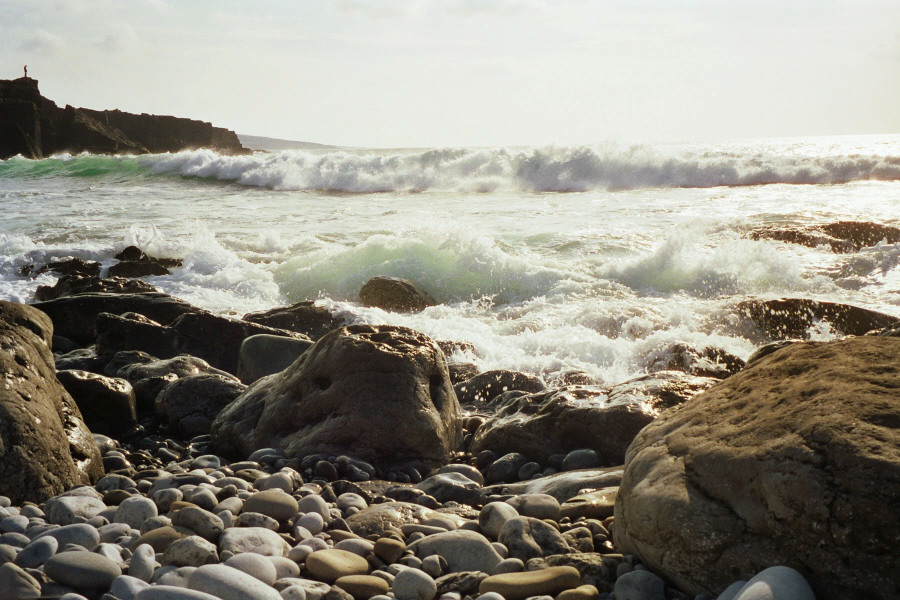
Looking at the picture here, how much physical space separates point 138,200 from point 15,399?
851 inches

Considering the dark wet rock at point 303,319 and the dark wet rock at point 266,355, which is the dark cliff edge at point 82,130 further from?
the dark wet rock at point 266,355

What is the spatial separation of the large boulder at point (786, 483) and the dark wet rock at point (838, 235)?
36.6 feet

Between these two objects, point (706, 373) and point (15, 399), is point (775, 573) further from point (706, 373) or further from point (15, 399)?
point (706, 373)

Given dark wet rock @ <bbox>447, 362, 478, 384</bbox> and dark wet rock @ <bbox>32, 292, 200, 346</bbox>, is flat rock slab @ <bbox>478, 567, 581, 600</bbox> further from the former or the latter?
dark wet rock @ <bbox>32, 292, 200, 346</bbox>

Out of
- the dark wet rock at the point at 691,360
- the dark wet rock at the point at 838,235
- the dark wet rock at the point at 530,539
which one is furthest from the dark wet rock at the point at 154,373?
the dark wet rock at the point at 838,235

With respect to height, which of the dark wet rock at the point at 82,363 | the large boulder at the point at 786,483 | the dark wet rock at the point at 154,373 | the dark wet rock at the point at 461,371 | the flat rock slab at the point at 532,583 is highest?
the large boulder at the point at 786,483

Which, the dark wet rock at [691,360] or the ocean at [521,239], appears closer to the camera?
the dark wet rock at [691,360]

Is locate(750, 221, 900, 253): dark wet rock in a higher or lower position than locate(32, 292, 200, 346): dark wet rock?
higher

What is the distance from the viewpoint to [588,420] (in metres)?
4.79

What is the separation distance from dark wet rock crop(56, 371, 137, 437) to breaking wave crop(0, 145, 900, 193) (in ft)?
69.8

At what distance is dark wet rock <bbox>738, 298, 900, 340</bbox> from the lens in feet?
28.1

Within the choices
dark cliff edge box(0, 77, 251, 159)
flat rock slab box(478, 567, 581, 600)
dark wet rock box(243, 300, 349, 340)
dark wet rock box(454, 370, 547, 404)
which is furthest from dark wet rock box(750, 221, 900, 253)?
dark cliff edge box(0, 77, 251, 159)

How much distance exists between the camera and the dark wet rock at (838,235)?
13.3 meters

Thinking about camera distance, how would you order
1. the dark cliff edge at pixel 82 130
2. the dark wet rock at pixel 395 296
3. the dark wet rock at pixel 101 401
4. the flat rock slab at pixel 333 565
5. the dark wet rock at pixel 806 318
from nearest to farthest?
the flat rock slab at pixel 333 565 → the dark wet rock at pixel 101 401 → the dark wet rock at pixel 806 318 → the dark wet rock at pixel 395 296 → the dark cliff edge at pixel 82 130
